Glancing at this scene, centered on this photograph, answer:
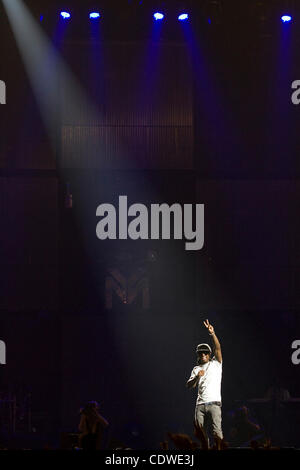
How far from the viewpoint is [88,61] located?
15.9 meters

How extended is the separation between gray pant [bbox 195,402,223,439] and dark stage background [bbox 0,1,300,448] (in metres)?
5.08

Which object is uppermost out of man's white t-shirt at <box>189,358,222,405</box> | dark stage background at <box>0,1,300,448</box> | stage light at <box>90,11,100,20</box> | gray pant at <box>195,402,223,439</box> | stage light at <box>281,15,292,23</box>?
stage light at <box>281,15,292,23</box>

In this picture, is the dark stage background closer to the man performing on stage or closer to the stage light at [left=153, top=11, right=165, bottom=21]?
the stage light at [left=153, top=11, right=165, bottom=21]

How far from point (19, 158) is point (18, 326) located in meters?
3.29

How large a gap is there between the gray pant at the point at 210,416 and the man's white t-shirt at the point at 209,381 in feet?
0.25

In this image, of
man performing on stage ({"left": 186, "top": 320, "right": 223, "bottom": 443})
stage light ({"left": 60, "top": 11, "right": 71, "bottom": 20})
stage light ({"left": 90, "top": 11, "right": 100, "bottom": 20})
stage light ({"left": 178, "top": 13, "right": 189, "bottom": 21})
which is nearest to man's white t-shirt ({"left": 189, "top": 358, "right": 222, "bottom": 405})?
man performing on stage ({"left": 186, "top": 320, "right": 223, "bottom": 443})

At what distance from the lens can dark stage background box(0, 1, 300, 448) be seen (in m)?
15.7

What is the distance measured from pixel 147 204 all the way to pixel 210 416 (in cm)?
627

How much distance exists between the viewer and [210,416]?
1049cm

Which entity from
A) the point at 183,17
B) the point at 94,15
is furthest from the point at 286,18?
the point at 94,15

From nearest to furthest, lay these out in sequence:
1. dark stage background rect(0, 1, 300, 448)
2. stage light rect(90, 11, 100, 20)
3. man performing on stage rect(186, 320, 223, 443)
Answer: man performing on stage rect(186, 320, 223, 443) → stage light rect(90, 11, 100, 20) → dark stage background rect(0, 1, 300, 448)

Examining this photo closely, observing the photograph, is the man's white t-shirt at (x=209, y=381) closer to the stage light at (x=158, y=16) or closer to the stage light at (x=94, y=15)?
the stage light at (x=158, y=16)

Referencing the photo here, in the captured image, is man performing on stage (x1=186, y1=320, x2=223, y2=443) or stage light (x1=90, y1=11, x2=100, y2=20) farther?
stage light (x1=90, y1=11, x2=100, y2=20)

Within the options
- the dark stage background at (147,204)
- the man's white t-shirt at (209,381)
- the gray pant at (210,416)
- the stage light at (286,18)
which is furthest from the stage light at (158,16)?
the gray pant at (210,416)
